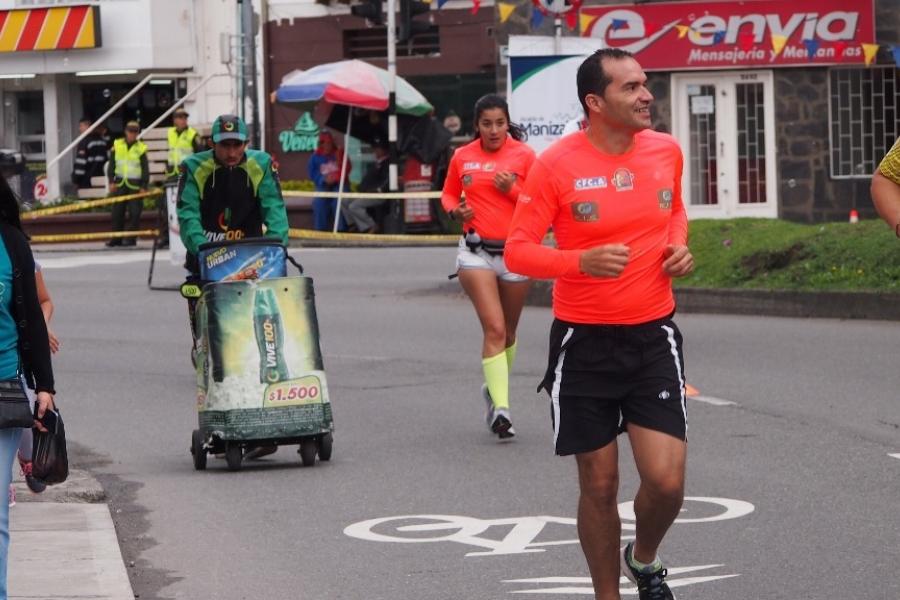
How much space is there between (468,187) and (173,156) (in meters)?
20.2

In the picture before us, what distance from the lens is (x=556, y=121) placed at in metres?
20.4

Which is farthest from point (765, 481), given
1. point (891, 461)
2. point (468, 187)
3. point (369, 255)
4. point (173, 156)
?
point (173, 156)

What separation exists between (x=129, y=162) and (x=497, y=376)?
20.6m

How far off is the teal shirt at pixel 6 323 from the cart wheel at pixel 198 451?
409 centimetres

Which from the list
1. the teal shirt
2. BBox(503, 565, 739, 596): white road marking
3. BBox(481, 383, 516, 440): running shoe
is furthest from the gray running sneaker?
the teal shirt

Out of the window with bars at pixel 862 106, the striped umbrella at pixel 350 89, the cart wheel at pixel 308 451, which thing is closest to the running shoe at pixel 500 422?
the cart wheel at pixel 308 451

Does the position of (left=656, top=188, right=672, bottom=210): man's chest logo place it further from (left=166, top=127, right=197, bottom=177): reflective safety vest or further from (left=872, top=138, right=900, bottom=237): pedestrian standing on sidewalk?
(left=166, top=127, right=197, bottom=177): reflective safety vest

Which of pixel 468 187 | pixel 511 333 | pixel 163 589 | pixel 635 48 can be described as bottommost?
pixel 163 589

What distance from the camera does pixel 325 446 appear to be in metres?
10.3

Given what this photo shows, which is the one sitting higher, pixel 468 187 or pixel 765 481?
pixel 468 187

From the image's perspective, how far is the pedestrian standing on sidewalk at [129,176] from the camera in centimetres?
3045

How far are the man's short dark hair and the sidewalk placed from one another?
243 cm

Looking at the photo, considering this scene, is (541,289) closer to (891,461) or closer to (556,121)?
(556,121)

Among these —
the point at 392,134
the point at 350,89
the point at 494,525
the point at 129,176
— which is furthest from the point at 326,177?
the point at 494,525
